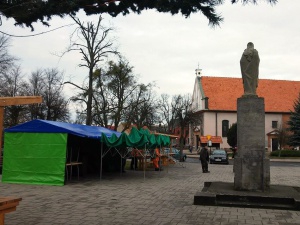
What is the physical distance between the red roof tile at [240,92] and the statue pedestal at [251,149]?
5137cm

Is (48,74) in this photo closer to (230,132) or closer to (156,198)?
(230,132)

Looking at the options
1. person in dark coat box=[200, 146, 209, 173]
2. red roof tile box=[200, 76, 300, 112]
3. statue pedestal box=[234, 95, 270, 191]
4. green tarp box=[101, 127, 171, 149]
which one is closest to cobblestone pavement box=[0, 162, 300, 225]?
statue pedestal box=[234, 95, 270, 191]

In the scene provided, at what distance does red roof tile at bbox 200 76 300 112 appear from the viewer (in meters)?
62.8

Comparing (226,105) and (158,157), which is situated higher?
(226,105)

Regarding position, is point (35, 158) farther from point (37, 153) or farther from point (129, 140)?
point (129, 140)

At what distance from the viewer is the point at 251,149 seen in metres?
11.4

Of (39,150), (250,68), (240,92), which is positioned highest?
(240,92)

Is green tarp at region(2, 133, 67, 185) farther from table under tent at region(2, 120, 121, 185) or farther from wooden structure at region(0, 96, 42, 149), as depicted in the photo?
wooden structure at region(0, 96, 42, 149)

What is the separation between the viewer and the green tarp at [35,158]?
15.5m

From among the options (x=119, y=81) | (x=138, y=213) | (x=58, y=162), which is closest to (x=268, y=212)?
(x=138, y=213)

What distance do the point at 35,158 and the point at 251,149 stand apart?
9483 millimetres

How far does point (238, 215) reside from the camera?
8812 millimetres

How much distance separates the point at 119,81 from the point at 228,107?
107 feet

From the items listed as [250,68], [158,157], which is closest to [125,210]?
[250,68]
